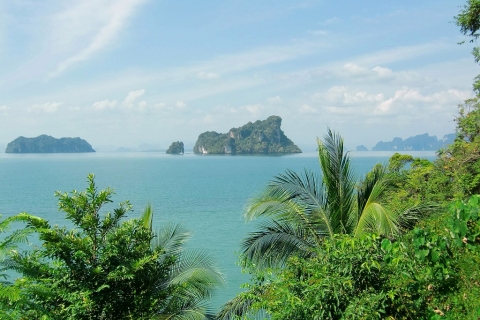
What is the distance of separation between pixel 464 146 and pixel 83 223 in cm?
1034

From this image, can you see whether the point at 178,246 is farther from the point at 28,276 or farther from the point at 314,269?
the point at 314,269

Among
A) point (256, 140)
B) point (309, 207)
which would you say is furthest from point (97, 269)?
point (256, 140)

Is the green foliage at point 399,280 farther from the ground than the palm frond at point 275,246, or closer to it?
farther from the ground

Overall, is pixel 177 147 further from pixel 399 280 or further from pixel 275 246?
pixel 399 280

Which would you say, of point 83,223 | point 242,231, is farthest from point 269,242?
point 242,231

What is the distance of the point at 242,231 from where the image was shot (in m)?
28.0

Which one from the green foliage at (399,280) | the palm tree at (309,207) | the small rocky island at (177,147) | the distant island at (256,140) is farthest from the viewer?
the small rocky island at (177,147)

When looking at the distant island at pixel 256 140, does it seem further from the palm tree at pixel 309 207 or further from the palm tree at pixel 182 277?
the palm tree at pixel 309 207

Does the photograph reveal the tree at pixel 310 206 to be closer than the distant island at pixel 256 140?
Yes

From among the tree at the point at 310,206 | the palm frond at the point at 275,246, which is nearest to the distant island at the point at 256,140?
the tree at the point at 310,206

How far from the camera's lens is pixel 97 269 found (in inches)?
235

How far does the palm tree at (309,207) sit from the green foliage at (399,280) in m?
3.48

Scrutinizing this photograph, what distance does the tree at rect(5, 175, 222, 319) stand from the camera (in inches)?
232

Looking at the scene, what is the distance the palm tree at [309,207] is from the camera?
7.16 metres
